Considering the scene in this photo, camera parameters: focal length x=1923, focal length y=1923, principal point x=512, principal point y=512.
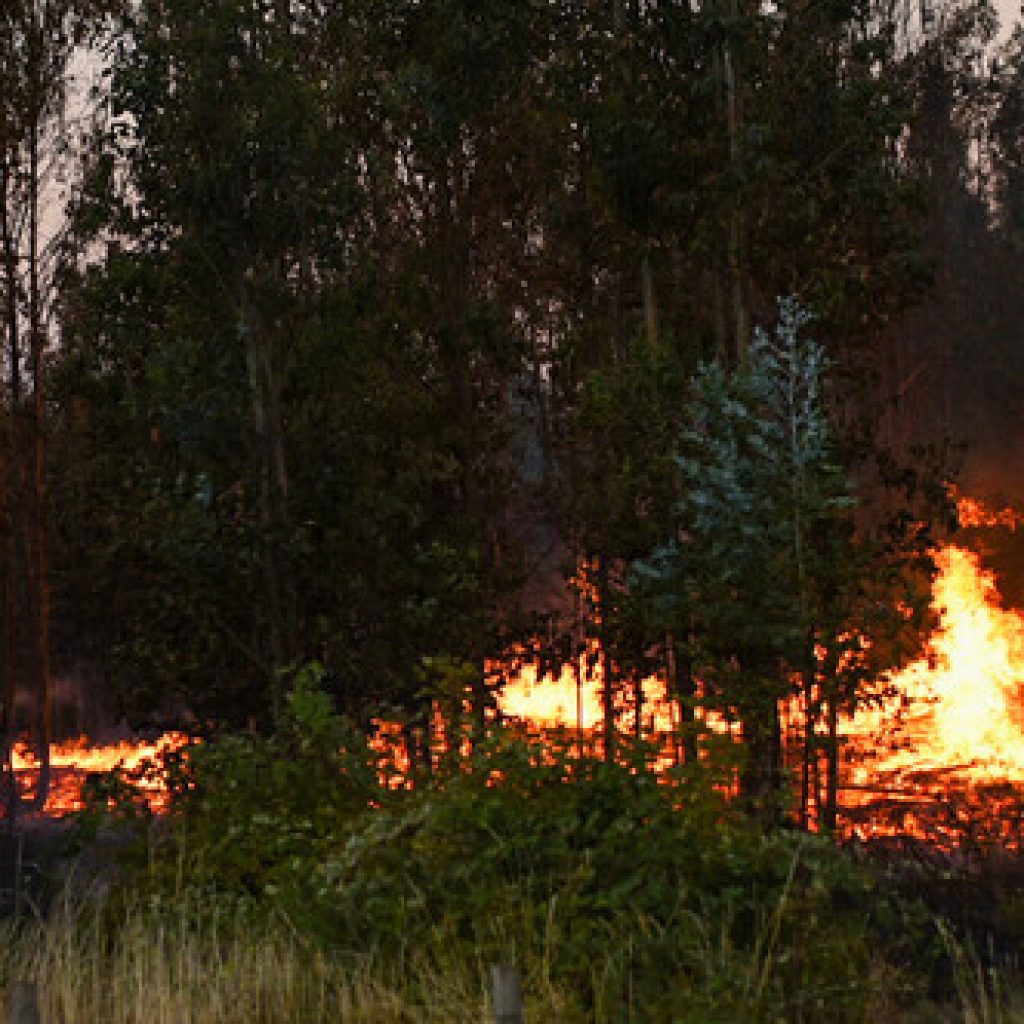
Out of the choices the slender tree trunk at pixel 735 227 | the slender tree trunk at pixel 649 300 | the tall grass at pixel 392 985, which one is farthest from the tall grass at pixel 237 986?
the slender tree trunk at pixel 649 300

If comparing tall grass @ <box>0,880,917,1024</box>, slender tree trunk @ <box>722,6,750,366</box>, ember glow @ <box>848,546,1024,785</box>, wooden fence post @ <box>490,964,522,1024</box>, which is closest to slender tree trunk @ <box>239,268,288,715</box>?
slender tree trunk @ <box>722,6,750,366</box>

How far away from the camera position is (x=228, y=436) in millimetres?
19688

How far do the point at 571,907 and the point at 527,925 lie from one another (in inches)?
9.3

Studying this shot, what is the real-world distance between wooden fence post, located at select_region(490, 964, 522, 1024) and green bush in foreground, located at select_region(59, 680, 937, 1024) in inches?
76.5

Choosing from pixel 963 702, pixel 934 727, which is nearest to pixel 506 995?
pixel 934 727

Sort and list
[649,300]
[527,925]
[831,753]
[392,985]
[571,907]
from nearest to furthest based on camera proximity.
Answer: [392,985], [527,925], [571,907], [831,753], [649,300]

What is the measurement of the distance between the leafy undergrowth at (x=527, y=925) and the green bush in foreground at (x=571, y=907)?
0.05 ft

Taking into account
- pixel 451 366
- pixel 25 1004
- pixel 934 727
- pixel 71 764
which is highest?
pixel 451 366

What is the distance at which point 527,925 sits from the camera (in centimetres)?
879

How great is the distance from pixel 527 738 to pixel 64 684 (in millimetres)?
39650

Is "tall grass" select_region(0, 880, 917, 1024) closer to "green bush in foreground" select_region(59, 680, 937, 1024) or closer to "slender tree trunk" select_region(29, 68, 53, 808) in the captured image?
"green bush in foreground" select_region(59, 680, 937, 1024)

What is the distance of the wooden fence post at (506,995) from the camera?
5934 millimetres

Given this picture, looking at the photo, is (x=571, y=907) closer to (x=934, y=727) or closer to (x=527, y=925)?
(x=527, y=925)

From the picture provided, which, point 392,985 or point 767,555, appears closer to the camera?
point 392,985
